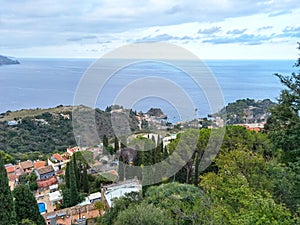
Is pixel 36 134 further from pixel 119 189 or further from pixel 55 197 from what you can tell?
pixel 119 189

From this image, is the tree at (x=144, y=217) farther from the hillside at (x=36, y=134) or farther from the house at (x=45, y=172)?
the hillside at (x=36, y=134)

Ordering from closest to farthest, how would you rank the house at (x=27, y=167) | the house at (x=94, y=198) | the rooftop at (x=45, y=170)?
the house at (x=94, y=198)
the rooftop at (x=45, y=170)
the house at (x=27, y=167)

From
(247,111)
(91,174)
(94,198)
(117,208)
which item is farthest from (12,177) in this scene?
(247,111)

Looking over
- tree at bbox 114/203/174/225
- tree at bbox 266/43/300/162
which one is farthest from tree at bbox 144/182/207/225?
tree at bbox 266/43/300/162

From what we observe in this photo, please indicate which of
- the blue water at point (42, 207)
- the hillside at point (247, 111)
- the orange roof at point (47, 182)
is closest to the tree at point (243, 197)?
the blue water at point (42, 207)

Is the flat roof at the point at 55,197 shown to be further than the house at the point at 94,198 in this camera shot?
Yes

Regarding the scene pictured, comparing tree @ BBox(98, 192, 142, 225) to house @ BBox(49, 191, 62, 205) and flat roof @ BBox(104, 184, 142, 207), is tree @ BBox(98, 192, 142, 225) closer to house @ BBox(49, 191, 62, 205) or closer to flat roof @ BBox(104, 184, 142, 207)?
flat roof @ BBox(104, 184, 142, 207)

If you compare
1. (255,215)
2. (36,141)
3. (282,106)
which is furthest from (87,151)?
(36,141)
